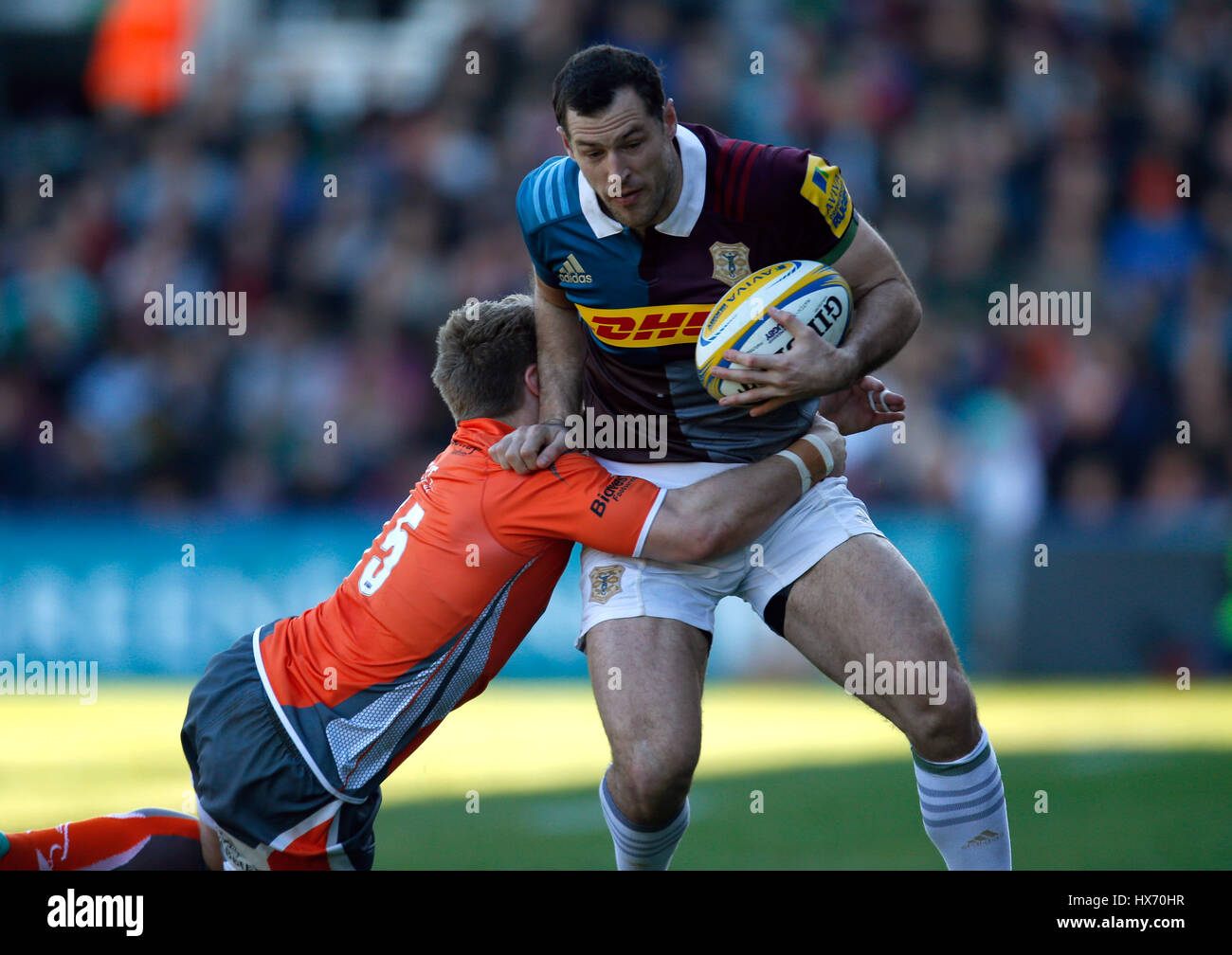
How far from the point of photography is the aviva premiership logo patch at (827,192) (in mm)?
4574

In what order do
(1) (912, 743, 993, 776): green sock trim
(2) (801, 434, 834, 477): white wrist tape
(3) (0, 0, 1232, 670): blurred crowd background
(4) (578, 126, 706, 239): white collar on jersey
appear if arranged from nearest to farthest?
(1) (912, 743, 993, 776): green sock trim, (4) (578, 126, 706, 239): white collar on jersey, (2) (801, 434, 834, 477): white wrist tape, (3) (0, 0, 1232, 670): blurred crowd background

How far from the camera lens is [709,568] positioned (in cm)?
475

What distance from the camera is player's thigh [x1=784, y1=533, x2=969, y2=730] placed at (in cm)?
434

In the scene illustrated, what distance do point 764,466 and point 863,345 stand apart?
481 mm

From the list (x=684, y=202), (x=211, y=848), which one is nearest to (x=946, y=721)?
(x=684, y=202)

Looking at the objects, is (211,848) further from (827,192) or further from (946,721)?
(827,192)

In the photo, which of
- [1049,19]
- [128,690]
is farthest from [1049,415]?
[128,690]

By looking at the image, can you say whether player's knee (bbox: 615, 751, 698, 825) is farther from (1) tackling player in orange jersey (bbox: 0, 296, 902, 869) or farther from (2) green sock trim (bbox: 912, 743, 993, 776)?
(2) green sock trim (bbox: 912, 743, 993, 776)

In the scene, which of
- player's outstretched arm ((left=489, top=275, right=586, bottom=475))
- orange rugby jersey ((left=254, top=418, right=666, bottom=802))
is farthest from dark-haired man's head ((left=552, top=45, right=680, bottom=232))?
orange rugby jersey ((left=254, top=418, right=666, bottom=802))

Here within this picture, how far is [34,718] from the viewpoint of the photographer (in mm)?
10734

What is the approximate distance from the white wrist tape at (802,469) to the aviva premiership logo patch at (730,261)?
22.5 inches

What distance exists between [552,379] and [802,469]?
87 cm

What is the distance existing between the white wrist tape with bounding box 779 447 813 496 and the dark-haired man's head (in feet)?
2.88
